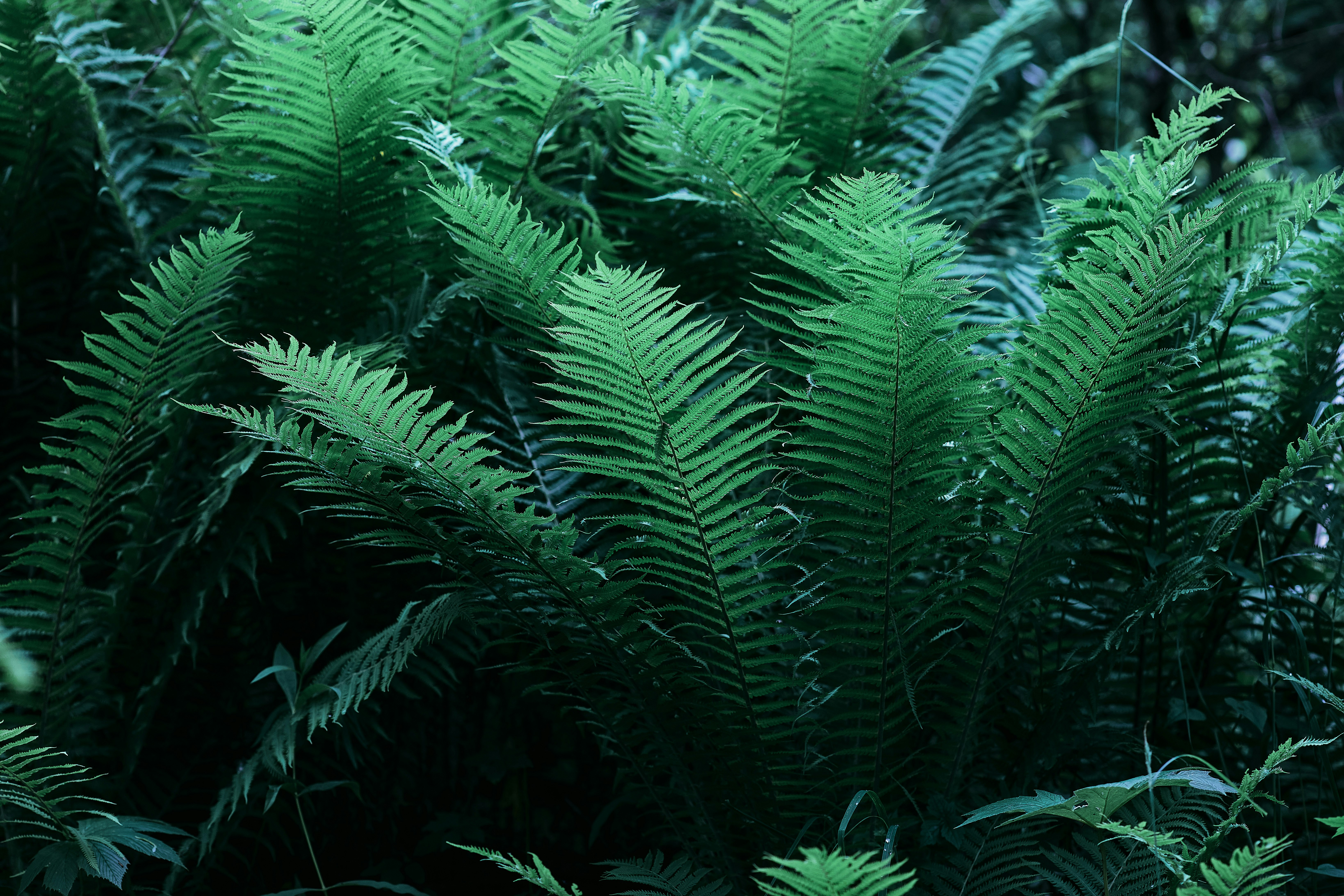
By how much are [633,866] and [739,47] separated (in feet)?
3.77

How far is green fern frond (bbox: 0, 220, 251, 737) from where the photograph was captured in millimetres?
1169

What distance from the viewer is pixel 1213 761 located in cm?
127

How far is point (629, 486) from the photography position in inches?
48.5

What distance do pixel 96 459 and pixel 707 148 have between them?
0.84 m

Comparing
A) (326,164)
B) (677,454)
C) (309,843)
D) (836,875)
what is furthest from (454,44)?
(836,875)

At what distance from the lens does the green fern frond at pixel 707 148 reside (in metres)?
1.29

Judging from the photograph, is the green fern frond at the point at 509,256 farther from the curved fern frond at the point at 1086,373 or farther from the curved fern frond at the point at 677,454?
the curved fern frond at the point at 1086,373

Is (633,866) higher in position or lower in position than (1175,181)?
lower

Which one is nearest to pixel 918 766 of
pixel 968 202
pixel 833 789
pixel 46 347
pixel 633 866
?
pixel 833 789

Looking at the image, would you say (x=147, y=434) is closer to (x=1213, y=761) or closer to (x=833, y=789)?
(x=833, y=789)

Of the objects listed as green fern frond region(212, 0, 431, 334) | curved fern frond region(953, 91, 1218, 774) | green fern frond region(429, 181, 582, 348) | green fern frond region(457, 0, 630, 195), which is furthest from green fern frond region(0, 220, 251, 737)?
curved fern frond region(953, 91, 1218, 774)

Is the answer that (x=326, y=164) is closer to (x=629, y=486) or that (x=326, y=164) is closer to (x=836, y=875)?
(x=629, y=486)

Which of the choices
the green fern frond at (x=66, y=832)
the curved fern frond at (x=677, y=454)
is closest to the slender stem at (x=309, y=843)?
the green fern frond at (x=66, y=832)

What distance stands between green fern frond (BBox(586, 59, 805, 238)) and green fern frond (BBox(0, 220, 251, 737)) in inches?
20.2
